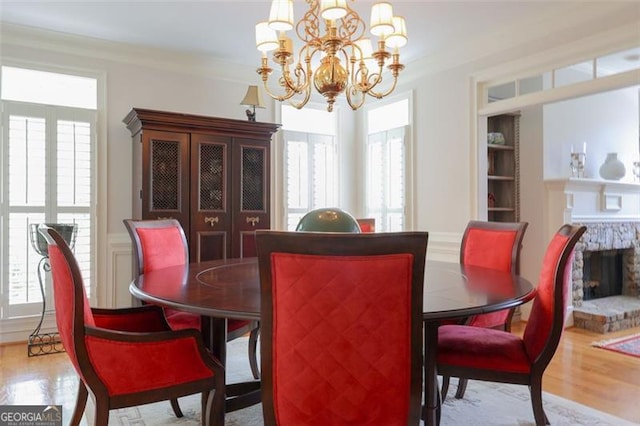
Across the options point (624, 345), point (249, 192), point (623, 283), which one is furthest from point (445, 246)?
point (623, 283)

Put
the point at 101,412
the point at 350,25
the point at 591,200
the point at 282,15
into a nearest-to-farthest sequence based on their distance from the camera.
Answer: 1. the point at 101,412
2. the point at 282,15
3. the point at 350,25
4. the point at 591,200

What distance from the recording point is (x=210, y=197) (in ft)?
12.6

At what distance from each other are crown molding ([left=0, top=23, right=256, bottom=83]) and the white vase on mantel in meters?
3.99

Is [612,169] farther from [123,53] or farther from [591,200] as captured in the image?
[123,53]

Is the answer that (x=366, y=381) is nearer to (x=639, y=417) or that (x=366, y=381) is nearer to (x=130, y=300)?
(x=639, y=417)

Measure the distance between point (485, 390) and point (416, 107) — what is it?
2887 millimetres

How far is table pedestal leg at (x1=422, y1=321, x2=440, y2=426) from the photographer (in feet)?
5.45

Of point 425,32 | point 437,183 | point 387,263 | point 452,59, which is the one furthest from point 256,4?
point 387,263

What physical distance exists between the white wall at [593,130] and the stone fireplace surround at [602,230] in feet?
0.96

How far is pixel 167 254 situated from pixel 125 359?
3.72ft

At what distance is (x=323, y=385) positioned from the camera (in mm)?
1137

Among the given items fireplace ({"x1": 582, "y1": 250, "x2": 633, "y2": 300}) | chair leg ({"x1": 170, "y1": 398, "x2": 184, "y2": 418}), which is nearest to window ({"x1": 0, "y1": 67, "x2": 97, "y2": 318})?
chair leg ({"x1": 170, "y1": 398, "x2": 184, "y2": 418})

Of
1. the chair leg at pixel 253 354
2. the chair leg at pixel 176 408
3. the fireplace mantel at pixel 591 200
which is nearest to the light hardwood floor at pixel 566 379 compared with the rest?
the chair leg at pixel 176 408

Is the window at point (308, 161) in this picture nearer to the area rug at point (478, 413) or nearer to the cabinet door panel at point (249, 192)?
the cabinet door panel at point (249, 192)
